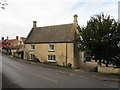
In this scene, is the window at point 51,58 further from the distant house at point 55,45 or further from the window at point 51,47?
the window at point 51,47

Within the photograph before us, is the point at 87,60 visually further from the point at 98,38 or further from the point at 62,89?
the point at 62,89

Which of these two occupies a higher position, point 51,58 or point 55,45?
point 55,45

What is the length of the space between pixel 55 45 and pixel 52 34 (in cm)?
416

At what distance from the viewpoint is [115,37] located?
22.6 metres

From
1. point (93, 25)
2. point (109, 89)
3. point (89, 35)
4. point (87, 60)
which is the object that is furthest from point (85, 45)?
point (87, 60)

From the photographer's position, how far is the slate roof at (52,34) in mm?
33594

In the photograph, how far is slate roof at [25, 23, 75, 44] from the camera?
110ft

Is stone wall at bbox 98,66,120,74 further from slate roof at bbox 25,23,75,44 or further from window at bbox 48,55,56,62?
window at bbox 48,55,56,62

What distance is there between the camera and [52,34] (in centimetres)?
3675

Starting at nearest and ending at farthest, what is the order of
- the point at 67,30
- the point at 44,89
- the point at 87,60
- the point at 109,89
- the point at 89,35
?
the point at 44,89 < the point at 109,89 < the point at 89,35 < the point at 67,30 < the point at 87,60

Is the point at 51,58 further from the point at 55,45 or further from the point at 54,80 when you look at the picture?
the point at 54,80

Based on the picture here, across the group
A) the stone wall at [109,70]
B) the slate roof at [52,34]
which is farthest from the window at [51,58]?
the stone wall at [109,70]

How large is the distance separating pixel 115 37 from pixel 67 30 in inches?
567

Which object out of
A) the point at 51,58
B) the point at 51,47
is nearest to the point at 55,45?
the point at 51,47
